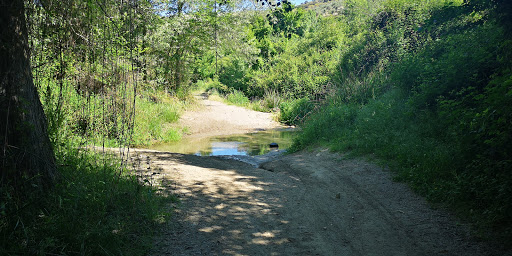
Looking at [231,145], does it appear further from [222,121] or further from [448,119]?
[448,119]

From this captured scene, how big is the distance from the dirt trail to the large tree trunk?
1604mm

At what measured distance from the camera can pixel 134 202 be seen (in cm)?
443

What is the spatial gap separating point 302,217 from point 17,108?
3.70 metres

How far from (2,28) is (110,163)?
9.91ft

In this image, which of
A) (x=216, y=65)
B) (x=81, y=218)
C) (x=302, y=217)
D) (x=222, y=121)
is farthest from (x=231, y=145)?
(x=81, y=218)

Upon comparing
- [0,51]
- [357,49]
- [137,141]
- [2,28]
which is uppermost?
[357,49]

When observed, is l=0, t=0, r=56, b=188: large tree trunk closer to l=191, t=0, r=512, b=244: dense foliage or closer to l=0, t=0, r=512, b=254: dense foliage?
l=0, t=0, r=512, b=254: dense foliage

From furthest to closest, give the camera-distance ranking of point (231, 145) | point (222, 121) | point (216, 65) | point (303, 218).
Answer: point (222, 121)
point (231, 145)
point (216, 65)
point (303, 218)

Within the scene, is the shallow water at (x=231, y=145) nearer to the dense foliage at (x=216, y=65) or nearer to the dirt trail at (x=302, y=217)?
the dense foliage at (x=216, y=65)

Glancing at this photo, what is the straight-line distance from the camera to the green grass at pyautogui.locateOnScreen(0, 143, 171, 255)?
3230 millimetres

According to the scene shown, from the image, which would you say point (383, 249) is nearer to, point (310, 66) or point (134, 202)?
point (134, 202)

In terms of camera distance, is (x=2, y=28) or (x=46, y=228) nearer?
(x=46, y=228)

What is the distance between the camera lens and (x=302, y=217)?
503cm

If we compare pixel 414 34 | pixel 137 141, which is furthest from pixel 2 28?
pixel 414 34
